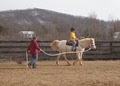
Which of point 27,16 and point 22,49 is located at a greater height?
point 27,16

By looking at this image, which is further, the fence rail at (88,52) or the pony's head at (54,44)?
the fence rail at (88,52)

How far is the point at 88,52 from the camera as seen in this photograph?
2408cm

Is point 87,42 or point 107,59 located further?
point 107,59

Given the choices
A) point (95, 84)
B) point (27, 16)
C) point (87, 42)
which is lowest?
point (95, 84)

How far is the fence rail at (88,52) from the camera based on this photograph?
2314 centimetres

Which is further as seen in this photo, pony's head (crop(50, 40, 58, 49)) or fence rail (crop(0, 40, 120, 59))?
fence rail (crop(0, 40, 120, 59))

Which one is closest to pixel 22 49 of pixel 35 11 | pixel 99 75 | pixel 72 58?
pixel 72 58

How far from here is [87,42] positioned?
19.4 meters

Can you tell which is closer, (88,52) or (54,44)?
(54,44)

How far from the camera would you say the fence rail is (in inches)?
911

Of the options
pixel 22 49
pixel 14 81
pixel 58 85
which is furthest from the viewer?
pixel 22 49

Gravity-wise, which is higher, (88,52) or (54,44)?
(54,44)

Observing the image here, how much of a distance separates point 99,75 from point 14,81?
138 inches

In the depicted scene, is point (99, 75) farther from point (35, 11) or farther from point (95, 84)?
point (35, 11)
